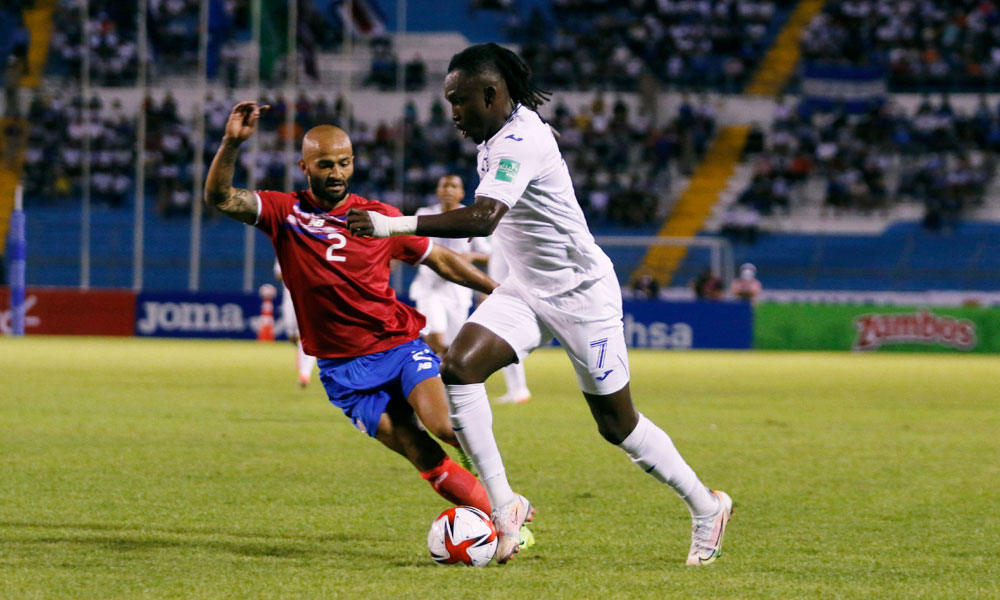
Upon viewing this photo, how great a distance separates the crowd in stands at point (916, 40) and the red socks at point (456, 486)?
34.6 metres

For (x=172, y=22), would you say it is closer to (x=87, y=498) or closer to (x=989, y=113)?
(x=989, y=113)

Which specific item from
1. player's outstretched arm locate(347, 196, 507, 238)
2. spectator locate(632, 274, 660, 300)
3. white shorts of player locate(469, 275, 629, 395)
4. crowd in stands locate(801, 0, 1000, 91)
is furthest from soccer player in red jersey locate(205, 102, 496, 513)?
crowd in stands locate(801, 0, 1000, 91)

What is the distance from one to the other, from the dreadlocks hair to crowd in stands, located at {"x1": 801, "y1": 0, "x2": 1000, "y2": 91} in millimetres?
34503

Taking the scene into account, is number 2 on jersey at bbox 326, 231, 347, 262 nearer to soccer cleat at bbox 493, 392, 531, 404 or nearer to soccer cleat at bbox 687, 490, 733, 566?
soccer cleat at bbox 687, 490, 733, 566

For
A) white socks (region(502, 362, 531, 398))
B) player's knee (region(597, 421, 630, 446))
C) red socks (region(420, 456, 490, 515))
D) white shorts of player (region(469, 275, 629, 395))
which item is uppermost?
white shorts of player (region(469, 275, 629, 395))

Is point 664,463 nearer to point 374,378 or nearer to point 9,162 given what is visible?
point 374,378

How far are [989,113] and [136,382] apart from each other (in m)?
27.0

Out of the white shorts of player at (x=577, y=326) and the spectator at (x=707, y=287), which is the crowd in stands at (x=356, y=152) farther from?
the white shorts of player at (x=577, y=326)

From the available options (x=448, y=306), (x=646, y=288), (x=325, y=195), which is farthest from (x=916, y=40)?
(x=325, y=195)

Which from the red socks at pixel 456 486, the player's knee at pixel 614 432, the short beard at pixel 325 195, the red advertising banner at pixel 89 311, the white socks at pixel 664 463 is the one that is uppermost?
the short beard at pixel 325 195

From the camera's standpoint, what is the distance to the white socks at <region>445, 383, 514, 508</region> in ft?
19.5

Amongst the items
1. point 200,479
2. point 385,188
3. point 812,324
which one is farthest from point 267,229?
point 385,188

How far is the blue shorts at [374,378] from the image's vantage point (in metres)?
6.45

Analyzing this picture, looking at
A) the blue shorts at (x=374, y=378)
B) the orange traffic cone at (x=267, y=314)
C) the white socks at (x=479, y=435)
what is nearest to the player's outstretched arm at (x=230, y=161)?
the blue shorts at (x=374, y=378)
